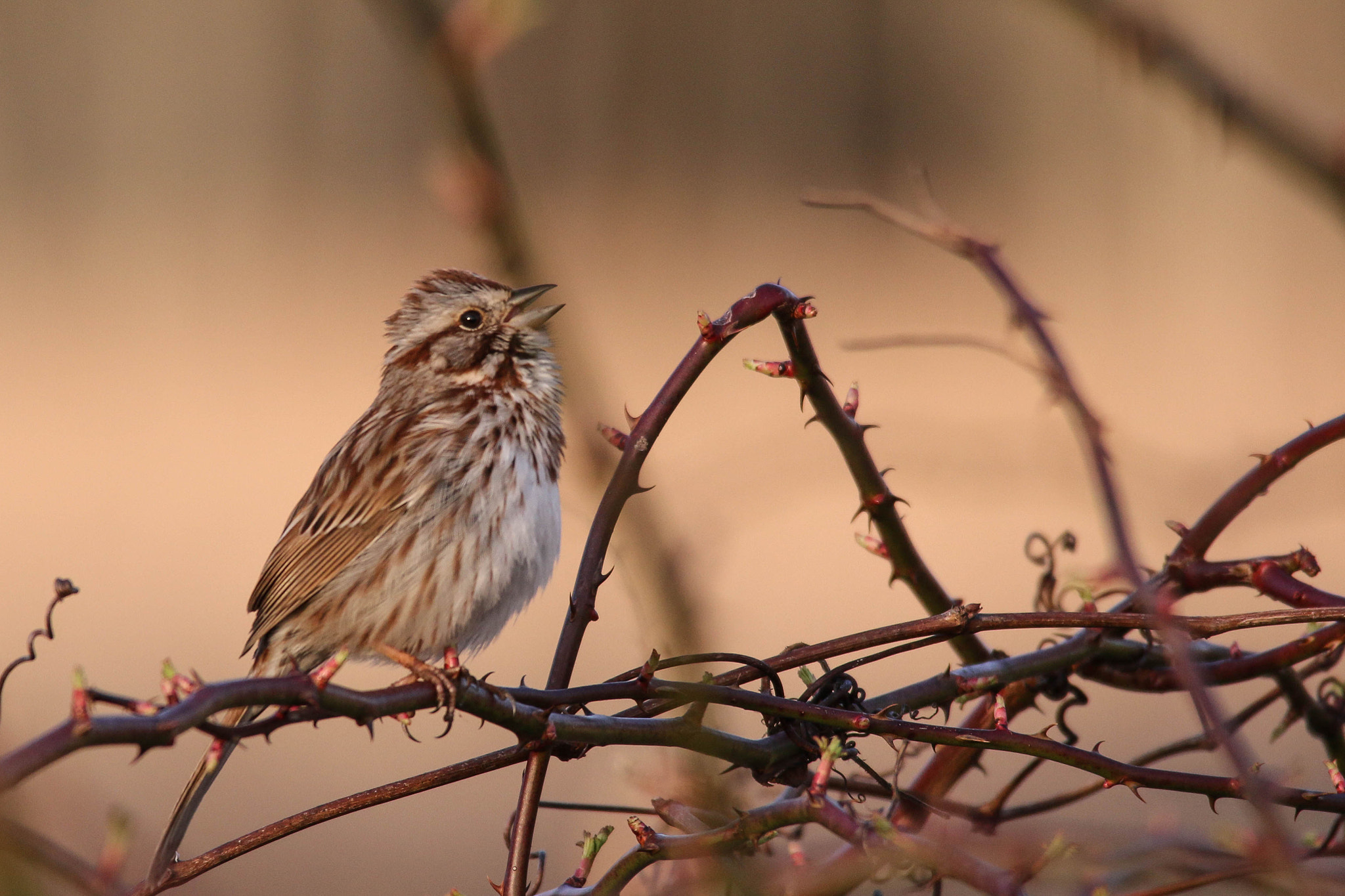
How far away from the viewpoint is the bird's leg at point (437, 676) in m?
1.29

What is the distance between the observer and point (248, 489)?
20.3 ft

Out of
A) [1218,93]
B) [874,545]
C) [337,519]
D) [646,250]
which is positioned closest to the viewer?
[1218,93]

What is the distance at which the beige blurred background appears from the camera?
234 inches

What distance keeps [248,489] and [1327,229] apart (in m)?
4.90

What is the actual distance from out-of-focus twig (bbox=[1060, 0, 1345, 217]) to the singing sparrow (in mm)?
1390

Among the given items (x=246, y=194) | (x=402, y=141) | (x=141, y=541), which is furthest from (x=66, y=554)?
(x=402, y=141)

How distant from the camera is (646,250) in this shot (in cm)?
686

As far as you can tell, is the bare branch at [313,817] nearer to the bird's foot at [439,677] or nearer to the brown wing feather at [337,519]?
the bird's foot at [439,677]

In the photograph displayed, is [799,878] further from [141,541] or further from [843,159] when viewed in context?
[843,159]

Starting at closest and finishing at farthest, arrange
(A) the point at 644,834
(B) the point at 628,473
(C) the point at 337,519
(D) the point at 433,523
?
(A) the point at 644,834, (B) the point at 628,473, (D) the point at 433,523, (C) the point at 337,519

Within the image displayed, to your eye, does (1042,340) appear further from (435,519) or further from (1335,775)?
(435,519)

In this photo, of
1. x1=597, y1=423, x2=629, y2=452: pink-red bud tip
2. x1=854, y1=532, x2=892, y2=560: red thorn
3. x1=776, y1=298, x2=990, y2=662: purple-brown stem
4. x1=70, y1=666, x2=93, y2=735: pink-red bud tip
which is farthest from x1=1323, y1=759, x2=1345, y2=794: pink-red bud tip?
x1=70, y1=666, x2=93, y2=735: pink-red bud tip

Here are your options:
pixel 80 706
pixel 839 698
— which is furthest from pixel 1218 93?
pixel 80 706

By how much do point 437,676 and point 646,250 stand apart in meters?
5.48
